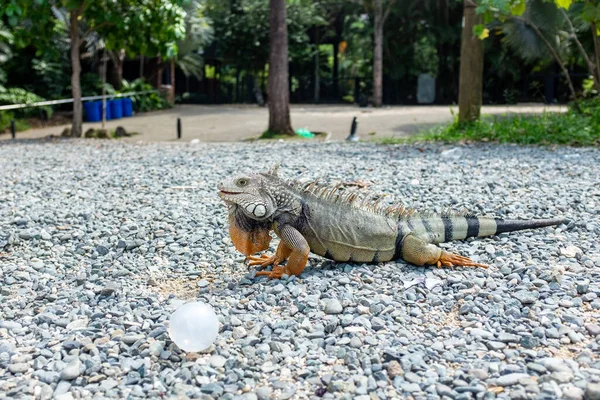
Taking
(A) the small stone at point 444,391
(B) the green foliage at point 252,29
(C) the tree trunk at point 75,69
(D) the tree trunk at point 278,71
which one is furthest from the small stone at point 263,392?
(B) the green foliage at point 252,29

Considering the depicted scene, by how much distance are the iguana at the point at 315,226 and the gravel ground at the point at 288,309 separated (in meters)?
0.14

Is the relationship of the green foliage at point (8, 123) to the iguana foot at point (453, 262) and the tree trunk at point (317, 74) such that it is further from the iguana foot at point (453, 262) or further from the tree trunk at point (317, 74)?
the iguana foot at point (453, 262)

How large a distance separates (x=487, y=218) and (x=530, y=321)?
1742mm

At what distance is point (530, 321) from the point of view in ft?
12.2

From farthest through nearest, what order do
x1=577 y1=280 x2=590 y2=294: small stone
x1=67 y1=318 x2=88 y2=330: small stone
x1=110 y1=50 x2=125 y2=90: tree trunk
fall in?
x1=110 y1=50 x2=125 y2=90: tree trunk
x1=577 y1=280 x2=590 y2=294: small stone
x1=67 y1=318 x2=88 y2=330: small stone

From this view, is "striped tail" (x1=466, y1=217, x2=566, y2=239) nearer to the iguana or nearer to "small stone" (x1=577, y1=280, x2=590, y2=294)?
the iguana

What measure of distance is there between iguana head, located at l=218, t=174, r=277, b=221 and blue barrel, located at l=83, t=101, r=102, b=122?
19835 millimetres

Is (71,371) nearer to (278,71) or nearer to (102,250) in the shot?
(102,250)

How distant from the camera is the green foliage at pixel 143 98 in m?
26.1

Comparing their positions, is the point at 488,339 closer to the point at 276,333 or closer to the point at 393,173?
the point at 276,333

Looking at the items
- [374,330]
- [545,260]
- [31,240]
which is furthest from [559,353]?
[31,240]

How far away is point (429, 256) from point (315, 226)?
89cm

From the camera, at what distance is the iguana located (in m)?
4.51

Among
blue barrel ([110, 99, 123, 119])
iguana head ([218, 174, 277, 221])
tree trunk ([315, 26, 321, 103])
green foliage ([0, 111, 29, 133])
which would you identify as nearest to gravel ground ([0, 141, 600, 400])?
iguana head ([218, 174, 277, 221])
